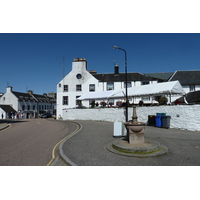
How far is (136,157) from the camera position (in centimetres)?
566

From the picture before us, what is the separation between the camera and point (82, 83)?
3152 centimetres

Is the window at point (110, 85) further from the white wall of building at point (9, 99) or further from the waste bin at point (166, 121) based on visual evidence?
the white wall of building at point (9, 99)

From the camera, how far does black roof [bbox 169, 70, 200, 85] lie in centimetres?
3114

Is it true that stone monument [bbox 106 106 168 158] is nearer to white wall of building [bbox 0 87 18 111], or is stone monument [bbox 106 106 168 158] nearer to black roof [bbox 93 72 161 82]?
black roof [bbox 93 72 161 82]

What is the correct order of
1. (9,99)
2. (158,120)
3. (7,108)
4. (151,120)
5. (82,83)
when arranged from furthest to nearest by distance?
(9,99) → (7,108) → (82,83) → (151,120) → (158,120)

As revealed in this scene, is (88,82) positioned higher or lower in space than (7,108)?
higher

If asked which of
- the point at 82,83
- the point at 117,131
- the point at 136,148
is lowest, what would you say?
the point at 136,148

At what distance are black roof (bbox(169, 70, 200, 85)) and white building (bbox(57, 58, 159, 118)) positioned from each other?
625cm

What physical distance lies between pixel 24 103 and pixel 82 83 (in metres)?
31.5

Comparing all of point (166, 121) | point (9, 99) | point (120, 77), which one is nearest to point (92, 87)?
point (120, 77)

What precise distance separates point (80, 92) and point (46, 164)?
86.9 ft

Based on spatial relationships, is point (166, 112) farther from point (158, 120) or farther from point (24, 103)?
point (24, 103)

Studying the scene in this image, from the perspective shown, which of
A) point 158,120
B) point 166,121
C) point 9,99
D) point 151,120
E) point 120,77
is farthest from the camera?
point 9,99

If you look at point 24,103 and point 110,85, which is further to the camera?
point 24,103
